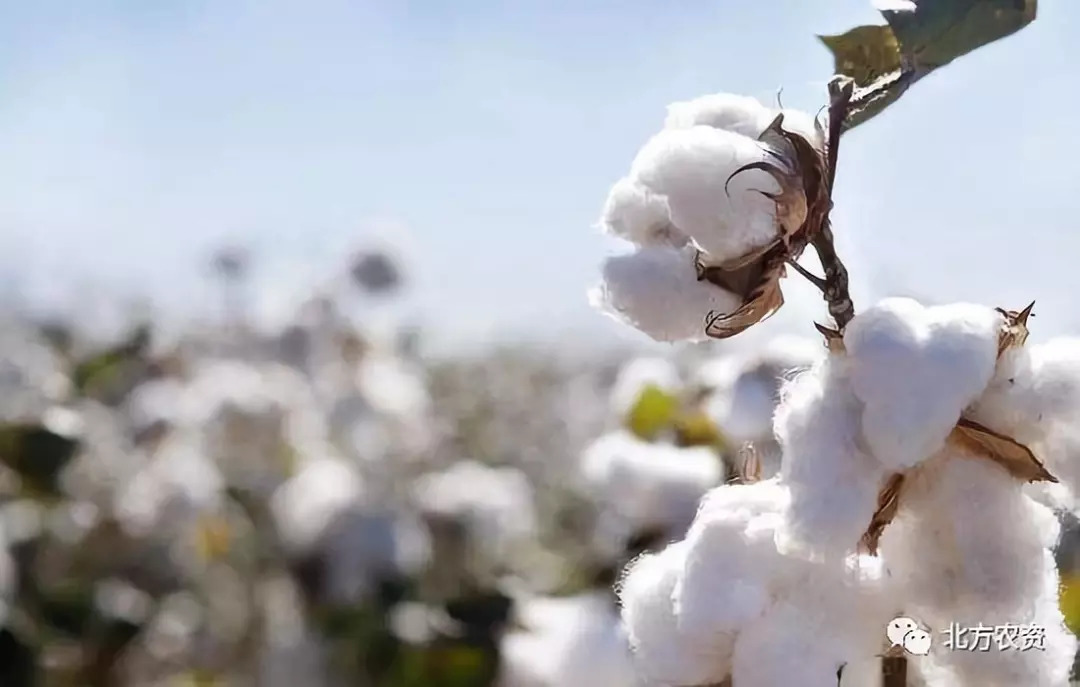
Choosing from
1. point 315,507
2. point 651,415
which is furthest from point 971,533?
point 315,507

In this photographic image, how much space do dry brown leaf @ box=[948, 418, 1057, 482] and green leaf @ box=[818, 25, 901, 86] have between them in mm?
138

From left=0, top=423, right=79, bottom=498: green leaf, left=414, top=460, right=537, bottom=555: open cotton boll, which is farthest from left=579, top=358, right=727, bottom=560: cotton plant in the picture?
left=0, top=423, right=79, bottom=498: green leaf

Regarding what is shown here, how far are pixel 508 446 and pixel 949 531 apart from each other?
7.55 feet

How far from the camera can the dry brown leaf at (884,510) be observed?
1.55ft

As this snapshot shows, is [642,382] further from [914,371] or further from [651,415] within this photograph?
[914,371]

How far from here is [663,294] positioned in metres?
0.50

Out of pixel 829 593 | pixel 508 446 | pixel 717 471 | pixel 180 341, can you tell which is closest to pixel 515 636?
pixel 717 471

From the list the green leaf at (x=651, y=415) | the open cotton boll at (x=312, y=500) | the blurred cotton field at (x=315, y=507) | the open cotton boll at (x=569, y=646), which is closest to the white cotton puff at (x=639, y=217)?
the blurred cotton field at (x=315, y=507)

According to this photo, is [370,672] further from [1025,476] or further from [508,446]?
[508,446]

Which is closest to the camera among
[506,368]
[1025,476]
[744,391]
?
A: [1025,476]

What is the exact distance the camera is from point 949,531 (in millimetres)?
469

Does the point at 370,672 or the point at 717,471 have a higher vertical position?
the point at 717,471

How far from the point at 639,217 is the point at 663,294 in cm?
4

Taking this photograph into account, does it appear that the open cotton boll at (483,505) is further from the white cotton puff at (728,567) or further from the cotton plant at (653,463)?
the white cotton puff at (728,567)
